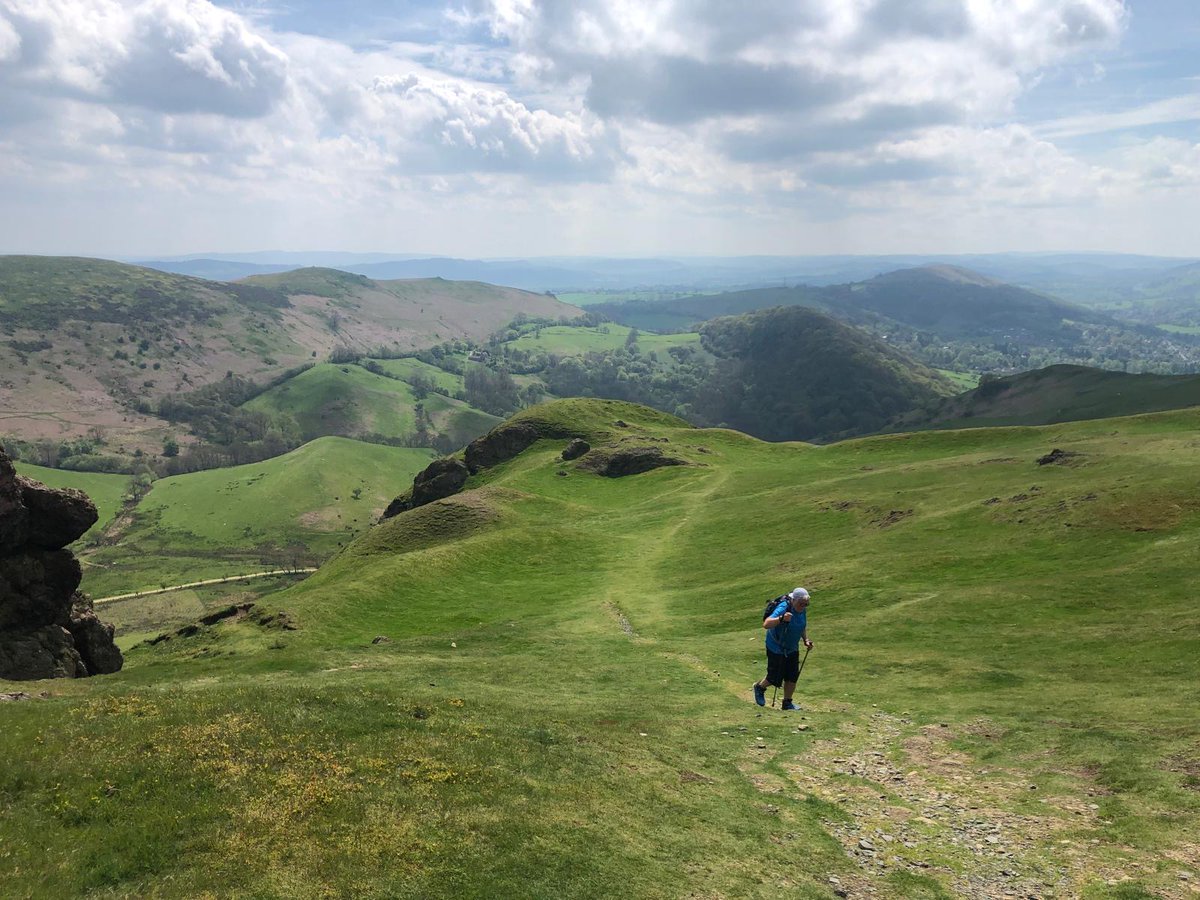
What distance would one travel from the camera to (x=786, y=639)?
31.3 meters

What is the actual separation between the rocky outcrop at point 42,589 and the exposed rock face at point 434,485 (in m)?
101

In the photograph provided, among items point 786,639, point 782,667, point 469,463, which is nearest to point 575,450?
point 469,463

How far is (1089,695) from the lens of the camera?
35188 mm

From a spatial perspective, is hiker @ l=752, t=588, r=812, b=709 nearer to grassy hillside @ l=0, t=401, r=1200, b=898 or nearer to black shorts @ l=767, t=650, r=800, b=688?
black shorts @ l=767, t=650, r=800, b=688

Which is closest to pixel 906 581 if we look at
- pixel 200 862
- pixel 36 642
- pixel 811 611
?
pixel 811 611

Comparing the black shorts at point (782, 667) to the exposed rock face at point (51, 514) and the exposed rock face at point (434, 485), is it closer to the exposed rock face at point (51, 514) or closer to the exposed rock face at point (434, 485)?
the exposed rock face at point (51, 514)

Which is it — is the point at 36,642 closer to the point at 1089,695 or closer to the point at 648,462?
the point at 1089,695

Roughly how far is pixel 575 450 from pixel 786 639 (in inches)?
5283

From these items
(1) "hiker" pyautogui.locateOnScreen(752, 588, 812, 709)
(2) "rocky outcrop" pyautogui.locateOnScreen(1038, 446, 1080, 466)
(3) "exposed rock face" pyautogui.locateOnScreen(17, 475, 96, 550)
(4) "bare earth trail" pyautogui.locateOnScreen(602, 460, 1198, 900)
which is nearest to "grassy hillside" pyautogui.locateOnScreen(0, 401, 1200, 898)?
(4) "bare earth trail" pyautogui.locateOnScreen(602, 460, 1198, 900)

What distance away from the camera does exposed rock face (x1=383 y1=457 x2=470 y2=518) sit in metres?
157

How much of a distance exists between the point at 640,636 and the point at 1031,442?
332 feet

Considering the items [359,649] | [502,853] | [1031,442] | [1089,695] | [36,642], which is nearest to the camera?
[502,853]

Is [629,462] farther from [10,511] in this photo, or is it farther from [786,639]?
[786,639]

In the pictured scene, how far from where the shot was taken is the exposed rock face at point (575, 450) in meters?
164
